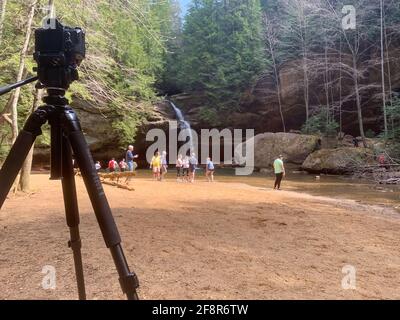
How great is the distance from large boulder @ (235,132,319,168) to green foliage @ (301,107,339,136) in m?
1.79

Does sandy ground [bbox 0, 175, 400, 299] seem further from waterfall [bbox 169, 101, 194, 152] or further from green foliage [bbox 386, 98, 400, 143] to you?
waterfall [bbox 169, 101, 194, 152]

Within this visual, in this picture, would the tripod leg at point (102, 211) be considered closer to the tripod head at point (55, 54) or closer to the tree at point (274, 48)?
the tripod head at point (55, 54)

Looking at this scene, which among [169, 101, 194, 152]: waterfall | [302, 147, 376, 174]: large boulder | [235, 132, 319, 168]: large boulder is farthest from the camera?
[169, 101, 194, 152]: waterfall

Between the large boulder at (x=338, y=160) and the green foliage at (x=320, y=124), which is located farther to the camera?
the green foliage at (x=320, y=124)

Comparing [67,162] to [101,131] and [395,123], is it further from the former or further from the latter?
[101,131]

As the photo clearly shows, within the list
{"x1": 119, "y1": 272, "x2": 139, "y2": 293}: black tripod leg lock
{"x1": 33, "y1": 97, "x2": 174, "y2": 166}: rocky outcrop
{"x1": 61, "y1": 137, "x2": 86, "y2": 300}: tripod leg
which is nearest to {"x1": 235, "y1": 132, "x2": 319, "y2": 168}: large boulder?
{"x1": 33, "y1": 97, "x2": 174, "y2": 166}: rocky outcrop

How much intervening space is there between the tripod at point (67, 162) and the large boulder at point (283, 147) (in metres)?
27.5

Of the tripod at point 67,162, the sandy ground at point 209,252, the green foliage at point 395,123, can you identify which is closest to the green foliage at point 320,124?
the green foliage at point 395,123

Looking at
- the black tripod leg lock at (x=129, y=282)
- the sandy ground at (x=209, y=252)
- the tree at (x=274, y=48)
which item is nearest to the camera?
the black tripod leg lock at (x=129, y=282)

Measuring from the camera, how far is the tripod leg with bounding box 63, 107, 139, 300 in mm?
1534

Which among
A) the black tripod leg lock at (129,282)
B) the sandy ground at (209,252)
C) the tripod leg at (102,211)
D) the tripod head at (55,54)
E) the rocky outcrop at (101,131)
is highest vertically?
the rocky outcrop at (101,131)

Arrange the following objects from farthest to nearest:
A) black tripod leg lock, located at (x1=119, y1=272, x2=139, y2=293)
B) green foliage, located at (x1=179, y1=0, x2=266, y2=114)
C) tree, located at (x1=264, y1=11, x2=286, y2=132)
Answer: green foliage, located at (x1=179, y1=0, x2=266, y2=114) → tree, located at (x1=264, y1=11, x2=286, y2=132) → black tripod leg lock, located at (x1=119, y1=272, x2=139, y2=293)

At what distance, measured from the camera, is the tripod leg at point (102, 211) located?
1534 mm

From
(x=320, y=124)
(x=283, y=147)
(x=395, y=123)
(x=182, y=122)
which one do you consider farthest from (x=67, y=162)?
(x=182, y=122)
